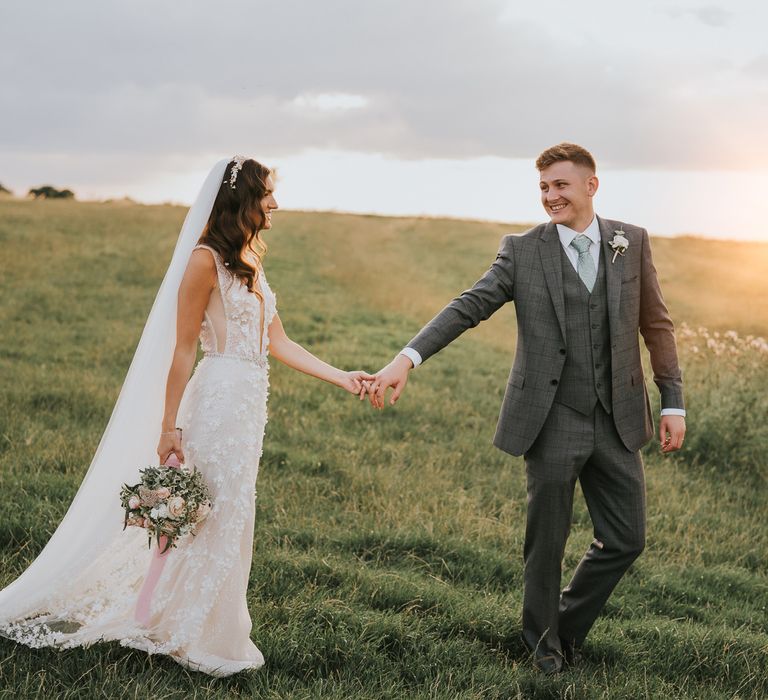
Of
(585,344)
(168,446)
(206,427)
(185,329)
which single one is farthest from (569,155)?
(168,446)

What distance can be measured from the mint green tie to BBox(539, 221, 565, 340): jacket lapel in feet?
0.37

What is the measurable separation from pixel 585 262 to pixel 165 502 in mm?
2649

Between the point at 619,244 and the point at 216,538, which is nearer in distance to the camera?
the point at 216,538

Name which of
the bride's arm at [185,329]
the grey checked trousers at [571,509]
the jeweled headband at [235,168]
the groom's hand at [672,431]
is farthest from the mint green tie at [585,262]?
the bride's arm at [185,329]

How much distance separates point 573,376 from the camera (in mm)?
4484

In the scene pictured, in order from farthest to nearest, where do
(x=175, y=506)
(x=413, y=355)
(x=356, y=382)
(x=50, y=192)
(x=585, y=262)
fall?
1. (x=50, y=192)
2. (x=356, y=382)
3. (x=413, y=355)
4. (x=585, y=262)
5. (x=175, y=506)

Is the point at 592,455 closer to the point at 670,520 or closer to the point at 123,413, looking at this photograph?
the point at 123,413

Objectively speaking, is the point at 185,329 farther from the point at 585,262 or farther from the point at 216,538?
the point at 585,262

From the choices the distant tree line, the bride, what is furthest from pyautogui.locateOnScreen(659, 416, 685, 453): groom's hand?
the distant tree line

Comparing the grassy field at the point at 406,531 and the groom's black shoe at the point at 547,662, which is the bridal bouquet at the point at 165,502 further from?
the groom's black shoe at the point at 547,662

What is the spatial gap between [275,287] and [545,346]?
16.5 meters

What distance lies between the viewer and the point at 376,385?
4.85 metres

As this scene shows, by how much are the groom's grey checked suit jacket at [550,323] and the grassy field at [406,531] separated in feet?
4.44

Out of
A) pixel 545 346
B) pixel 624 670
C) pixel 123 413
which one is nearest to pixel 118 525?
pixel 123 413
